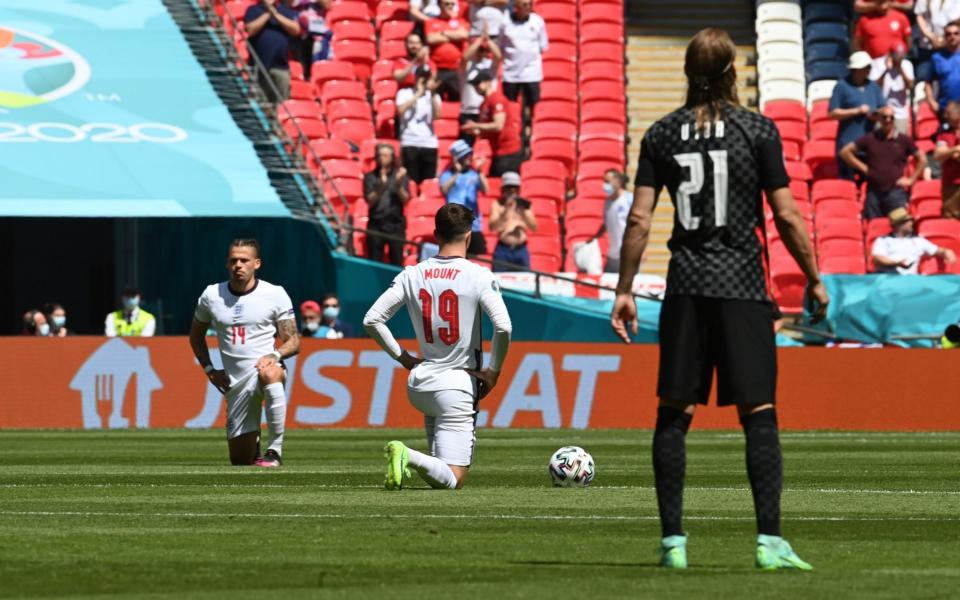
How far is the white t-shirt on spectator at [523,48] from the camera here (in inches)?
1109

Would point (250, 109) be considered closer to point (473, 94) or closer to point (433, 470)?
point (473, 94)

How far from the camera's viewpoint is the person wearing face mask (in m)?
24.6

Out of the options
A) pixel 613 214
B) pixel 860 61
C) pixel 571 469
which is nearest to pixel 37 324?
pixel 613 214

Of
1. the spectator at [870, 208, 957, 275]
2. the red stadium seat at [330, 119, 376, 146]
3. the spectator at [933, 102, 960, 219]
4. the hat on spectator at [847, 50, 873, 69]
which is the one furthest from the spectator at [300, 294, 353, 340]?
the hat on spectator at [847, 50, 873, 69]

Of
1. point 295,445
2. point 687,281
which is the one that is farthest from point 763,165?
point 295,445

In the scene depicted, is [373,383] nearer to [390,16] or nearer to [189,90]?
[189,90]

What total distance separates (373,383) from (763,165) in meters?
16.4

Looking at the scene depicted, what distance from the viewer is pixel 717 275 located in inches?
295

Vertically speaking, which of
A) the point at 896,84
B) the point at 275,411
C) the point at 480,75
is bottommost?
the point at 275,411

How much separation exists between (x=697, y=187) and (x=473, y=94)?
67.5ft

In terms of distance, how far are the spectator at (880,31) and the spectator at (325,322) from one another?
9788 mm

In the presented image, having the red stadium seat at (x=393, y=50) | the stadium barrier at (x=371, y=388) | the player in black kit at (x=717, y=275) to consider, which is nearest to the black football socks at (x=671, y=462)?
the player in black kit at (x=717, y=275)

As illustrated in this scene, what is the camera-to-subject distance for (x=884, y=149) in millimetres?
26281

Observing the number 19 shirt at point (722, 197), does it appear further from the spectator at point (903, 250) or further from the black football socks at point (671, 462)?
the spectator at point (903, 250)
